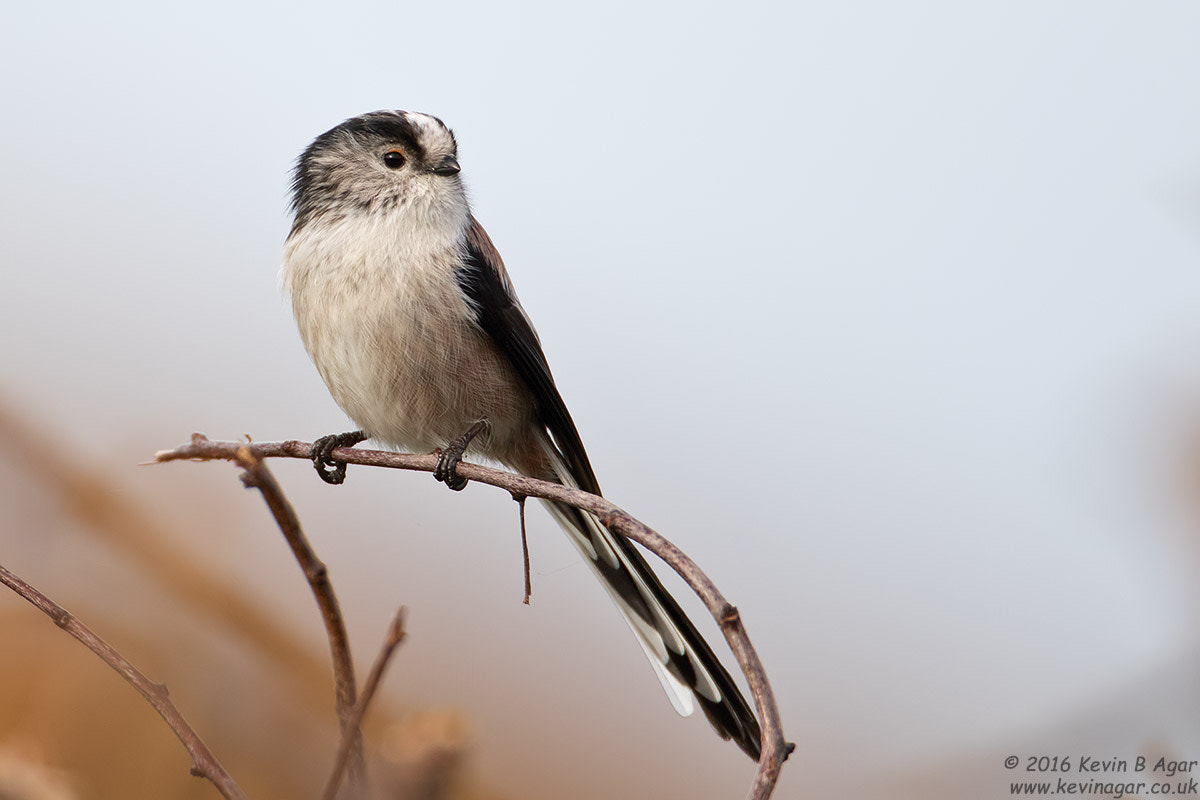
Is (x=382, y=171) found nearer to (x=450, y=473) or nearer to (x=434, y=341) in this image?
(x=434, y=341)

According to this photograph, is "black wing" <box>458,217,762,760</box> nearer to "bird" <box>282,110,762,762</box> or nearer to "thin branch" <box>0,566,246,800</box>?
"bird" <box>282,110,762,762</box>

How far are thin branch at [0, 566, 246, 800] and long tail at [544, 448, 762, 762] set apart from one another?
3.76 ft

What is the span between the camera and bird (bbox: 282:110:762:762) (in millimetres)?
2479

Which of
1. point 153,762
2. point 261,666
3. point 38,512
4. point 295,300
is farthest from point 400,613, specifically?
point 38,512

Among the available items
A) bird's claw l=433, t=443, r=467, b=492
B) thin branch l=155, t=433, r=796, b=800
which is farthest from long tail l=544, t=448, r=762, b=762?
thin branch l=155, t=433, r=796, b=800

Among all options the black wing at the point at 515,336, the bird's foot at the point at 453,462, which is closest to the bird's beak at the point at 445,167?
the black wing at the point at 515,336

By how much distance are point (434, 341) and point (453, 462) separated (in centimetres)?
46

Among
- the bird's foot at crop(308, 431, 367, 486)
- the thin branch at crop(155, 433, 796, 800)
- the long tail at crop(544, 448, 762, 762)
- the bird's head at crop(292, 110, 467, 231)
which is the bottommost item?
the long tail at crop(544, 448, 762, 762)

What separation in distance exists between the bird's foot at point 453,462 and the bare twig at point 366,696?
0.94 m

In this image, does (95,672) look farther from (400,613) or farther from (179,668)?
(400,613)

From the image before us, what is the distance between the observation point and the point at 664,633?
8.27 feet

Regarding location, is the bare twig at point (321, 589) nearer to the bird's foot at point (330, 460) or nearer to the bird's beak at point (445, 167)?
the bird's foot at point (330, 460)

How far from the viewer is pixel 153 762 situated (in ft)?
7.38

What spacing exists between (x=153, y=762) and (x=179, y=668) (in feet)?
0.80
